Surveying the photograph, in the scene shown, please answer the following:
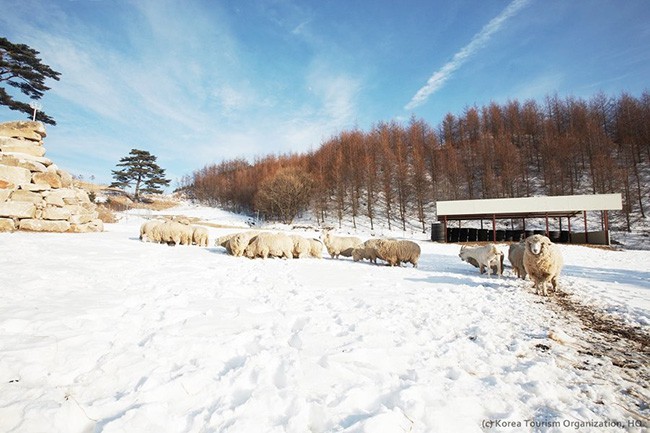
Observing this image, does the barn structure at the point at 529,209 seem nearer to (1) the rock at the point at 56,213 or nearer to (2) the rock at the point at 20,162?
(1) the rock at the point at 56,213

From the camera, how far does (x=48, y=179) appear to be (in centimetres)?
1202

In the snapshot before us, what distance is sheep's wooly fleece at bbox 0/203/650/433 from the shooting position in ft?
6.05

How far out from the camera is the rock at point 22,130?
40.2 feet

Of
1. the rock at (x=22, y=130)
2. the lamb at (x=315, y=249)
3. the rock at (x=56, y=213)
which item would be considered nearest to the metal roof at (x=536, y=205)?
the lamb at (x=315, y=249)

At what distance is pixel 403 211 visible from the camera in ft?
113

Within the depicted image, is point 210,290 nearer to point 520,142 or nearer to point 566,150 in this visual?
point 566,150

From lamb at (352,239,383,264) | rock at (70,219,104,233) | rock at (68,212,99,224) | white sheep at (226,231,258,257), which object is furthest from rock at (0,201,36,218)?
lamb at (352,239,383,264)

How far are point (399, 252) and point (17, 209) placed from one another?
15.2 m

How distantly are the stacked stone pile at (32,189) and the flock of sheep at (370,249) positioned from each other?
3.19 meters

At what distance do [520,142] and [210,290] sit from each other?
5600 cm

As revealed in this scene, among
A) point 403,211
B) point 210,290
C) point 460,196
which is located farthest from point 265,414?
point 460,196

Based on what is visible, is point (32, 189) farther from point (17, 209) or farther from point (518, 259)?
point (518, 259)

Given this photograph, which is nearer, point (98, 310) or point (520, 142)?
point (98, 310)

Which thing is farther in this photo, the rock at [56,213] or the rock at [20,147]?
the rock at [20,147]
